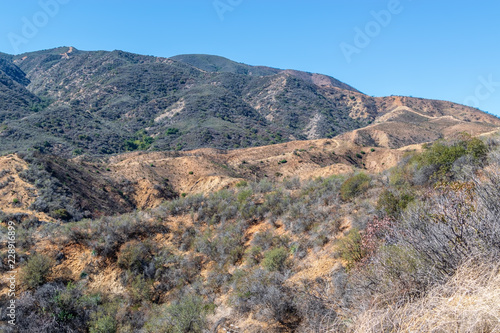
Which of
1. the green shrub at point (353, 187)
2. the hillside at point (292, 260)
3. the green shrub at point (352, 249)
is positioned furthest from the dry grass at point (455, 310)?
the green shrub at point (353, 187)

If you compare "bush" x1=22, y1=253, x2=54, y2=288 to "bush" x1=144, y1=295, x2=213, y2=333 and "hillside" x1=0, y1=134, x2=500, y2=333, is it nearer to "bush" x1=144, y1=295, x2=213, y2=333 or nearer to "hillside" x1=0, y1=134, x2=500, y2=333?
"hillside" x1=0, y1=134, x2=500, y2=333

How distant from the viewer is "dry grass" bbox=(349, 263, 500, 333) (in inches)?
110

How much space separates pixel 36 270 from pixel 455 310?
11.5 meters

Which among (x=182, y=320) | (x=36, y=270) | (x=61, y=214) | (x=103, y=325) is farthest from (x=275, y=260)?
(x=61, y=214)

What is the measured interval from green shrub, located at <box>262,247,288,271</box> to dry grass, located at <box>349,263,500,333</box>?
15.6 ft

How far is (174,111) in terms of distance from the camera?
72125mm

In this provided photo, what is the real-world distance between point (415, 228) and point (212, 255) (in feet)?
25.1

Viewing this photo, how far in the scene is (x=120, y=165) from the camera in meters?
36.2

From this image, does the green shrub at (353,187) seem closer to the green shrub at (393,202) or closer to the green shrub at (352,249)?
the green shrub at (393,202)

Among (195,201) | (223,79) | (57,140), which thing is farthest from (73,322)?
(223,79)

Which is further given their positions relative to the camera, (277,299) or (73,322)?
(73,322)

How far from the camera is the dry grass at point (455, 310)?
2.79 meters

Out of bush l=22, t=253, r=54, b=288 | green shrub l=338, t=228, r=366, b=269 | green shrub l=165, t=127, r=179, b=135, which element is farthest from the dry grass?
green shrub l=165, t=127, r=179, b=135

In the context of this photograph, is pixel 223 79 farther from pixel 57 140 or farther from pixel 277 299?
pixel 277 299
